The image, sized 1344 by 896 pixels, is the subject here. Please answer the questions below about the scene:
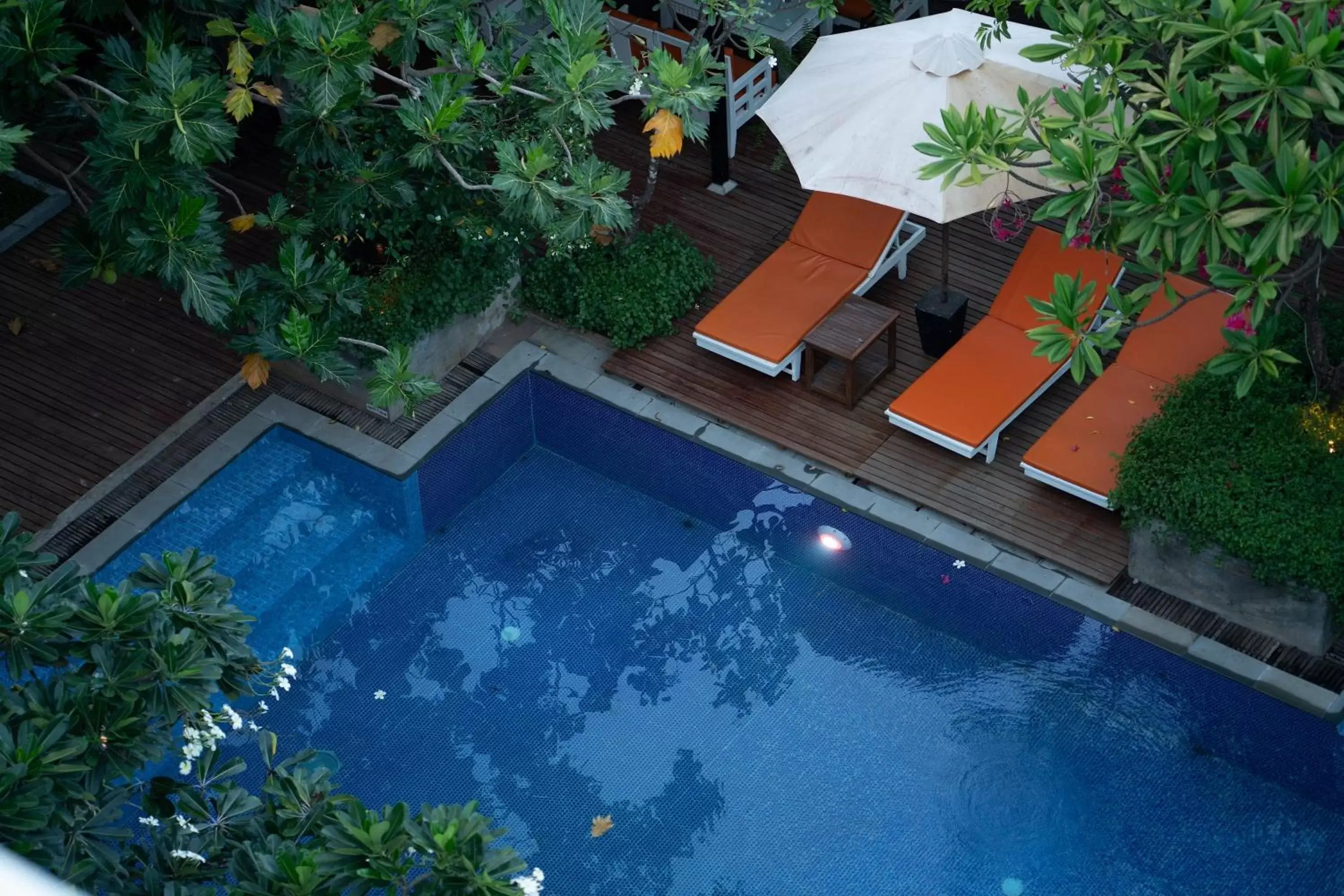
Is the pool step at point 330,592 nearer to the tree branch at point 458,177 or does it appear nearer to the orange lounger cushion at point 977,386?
the tree branch at point 458,177

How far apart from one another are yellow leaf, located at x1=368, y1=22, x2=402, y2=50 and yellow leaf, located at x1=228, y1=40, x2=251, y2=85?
0.86m

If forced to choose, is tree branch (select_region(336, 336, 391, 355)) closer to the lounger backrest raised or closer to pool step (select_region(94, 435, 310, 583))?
pool step (select_region(94, 435, 310, 583))

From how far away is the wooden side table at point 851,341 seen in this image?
11836 mm

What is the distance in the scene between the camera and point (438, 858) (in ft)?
19.2

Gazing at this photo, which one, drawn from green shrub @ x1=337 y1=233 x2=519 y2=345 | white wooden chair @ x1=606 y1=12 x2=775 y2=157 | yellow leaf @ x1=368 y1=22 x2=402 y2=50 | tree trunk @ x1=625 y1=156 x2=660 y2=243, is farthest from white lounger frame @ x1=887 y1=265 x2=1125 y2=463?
yellow leaf @ x1=368 y1=22 x2=402 y2=50

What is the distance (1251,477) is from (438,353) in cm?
604

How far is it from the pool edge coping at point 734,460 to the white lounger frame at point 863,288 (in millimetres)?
521

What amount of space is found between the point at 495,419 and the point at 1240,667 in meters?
5.69

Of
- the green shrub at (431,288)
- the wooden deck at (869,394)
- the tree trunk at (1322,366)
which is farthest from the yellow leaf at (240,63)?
the tree trunk at (1322,366)

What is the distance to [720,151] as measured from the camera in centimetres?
1391

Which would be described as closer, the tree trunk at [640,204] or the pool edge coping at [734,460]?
the pool edge coping at [734,460]

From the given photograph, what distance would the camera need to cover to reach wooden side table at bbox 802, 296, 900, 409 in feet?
38.8

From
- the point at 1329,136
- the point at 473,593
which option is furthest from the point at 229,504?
the point at 1329,136

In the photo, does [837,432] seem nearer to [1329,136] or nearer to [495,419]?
[495,419]
